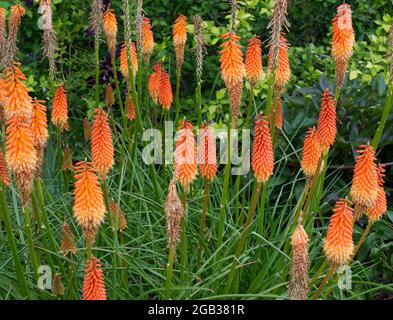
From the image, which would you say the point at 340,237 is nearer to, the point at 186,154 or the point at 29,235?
the point at 186,154

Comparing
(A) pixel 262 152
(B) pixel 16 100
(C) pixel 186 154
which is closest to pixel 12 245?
(B) pixel 16 100

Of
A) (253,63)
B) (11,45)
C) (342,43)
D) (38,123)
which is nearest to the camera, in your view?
(38,123)

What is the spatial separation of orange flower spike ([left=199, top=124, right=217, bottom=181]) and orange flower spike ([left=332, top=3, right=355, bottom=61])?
80 centimetres

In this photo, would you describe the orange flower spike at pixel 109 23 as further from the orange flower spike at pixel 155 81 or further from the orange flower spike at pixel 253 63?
the orange flower spike at pixel 253 63

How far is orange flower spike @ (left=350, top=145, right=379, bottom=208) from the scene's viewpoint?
3260mm

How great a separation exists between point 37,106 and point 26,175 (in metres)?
0.49

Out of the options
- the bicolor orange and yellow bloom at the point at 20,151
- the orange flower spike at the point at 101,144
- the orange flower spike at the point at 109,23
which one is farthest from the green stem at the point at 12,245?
the orange flower spike at the point at 109,23

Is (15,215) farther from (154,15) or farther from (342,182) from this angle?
(154,15)

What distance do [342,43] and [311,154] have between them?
23.4 inches

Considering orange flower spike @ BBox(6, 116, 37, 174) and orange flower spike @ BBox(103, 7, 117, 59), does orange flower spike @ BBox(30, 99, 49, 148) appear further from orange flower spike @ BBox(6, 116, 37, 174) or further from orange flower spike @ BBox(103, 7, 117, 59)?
orange flower spike @ BBox(103, 7, 117, 59)

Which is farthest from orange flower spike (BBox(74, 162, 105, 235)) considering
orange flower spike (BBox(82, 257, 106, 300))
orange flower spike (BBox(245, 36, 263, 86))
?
orange flower spike (BBox(245, 36, 263, 86))

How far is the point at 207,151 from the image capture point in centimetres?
354
